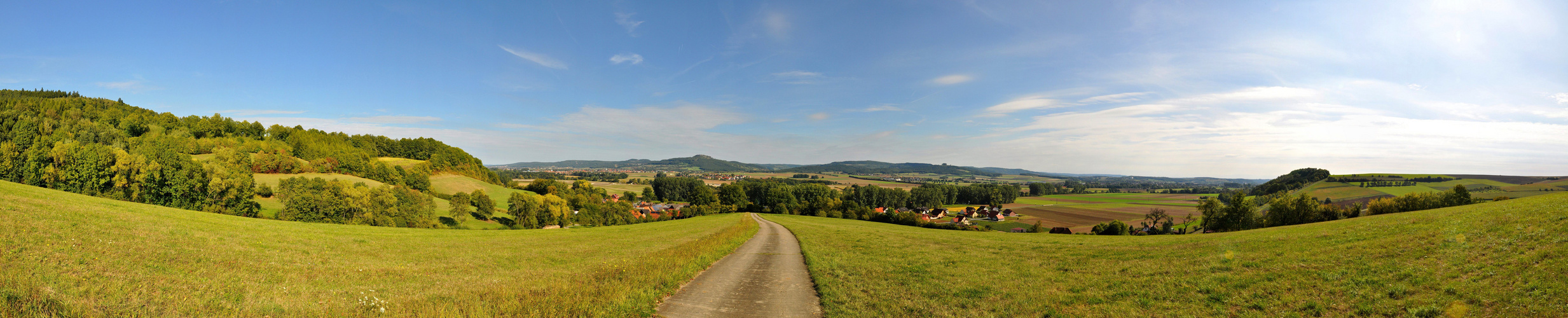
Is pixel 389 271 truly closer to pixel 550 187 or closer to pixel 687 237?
pixel 687 237

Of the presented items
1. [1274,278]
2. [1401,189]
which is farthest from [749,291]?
[1401,189]

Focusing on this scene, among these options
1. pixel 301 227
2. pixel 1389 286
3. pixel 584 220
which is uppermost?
pixel 1389 286

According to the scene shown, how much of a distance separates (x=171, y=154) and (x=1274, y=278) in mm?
72650

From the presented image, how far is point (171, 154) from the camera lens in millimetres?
38406

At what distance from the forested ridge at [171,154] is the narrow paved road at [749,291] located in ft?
174

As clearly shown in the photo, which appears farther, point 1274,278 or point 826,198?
point 826,198

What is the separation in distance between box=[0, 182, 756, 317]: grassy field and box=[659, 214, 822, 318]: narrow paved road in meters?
0.59

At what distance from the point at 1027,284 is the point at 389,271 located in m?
18.6

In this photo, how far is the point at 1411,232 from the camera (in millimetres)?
11016

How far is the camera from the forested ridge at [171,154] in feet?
120

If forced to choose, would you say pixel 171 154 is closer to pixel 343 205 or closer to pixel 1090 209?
pixel 343 205

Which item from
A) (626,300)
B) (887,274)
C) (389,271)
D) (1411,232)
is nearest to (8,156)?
(389,271)

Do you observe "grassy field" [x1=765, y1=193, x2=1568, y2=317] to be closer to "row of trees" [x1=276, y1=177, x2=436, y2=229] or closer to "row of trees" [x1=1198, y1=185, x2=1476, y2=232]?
"row of trees" [x1=1198, y1=185, x2=1476, y2=232]

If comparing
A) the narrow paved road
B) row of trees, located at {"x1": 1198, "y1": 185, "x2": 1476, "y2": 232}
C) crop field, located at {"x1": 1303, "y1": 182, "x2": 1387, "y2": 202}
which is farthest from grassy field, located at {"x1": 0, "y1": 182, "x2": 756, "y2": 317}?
crop field, located at {"x1": 1303, "y1": 182, "x2": 1387, "y2": 202}
